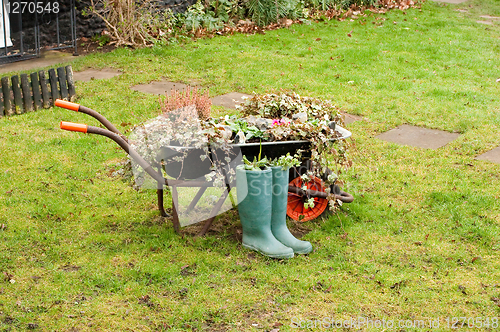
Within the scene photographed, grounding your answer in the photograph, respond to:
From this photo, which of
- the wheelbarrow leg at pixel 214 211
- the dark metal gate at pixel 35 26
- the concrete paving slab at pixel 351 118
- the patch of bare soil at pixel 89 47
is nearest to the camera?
the wheelbarrow leg at pixel 214 211

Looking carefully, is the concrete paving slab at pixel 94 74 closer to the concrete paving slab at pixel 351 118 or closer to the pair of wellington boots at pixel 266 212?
the concrete paving slab at pixel 351 118

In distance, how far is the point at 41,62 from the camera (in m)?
8.61

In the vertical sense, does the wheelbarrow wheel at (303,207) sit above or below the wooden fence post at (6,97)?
below

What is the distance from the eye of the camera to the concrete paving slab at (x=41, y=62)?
822cm

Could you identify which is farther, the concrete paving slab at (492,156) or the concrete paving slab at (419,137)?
the concrete paving slab at (419,137)

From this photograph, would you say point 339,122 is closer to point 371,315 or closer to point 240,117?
point 240,117

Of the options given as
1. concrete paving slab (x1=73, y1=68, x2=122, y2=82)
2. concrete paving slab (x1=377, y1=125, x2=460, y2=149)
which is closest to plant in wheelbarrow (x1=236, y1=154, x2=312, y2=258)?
concrete paving slab (x1=377, y1=125, x2=460, y2=149)

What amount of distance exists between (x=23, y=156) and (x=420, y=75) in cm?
608

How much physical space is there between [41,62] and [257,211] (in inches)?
249

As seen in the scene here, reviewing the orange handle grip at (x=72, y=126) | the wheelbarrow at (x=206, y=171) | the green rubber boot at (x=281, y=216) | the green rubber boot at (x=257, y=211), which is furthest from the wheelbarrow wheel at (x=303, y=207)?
the orange handle grip at (x=72, y=126)

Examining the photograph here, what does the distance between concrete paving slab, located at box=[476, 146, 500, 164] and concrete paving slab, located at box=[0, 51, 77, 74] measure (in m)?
6.44

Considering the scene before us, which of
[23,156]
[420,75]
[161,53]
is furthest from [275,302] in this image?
[161,53]

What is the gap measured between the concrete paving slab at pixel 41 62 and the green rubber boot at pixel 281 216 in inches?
233

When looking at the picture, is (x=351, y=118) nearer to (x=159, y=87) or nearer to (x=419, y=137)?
(x=419, y=137)
